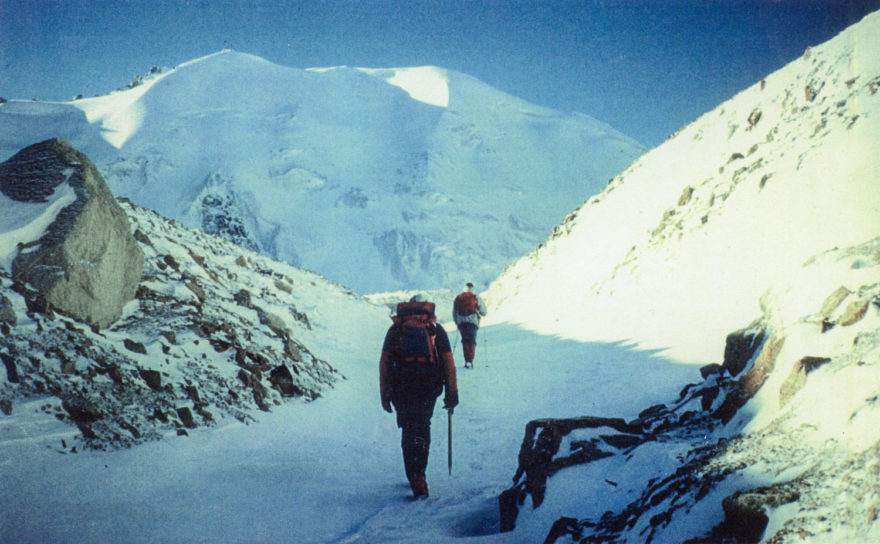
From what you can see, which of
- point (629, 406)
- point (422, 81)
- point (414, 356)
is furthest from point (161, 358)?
point (422, 81)

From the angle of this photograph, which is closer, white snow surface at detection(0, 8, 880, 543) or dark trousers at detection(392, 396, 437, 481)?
white snow surface at detection(0, 8, 880, 543)

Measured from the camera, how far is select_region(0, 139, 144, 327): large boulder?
20.9ft

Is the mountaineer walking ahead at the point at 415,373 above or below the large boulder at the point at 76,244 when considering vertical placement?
below

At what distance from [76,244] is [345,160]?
185ft

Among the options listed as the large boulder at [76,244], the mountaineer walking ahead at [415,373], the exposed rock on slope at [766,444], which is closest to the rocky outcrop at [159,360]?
the large boulder at [76,244]

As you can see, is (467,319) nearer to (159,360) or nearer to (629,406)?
(629,406)

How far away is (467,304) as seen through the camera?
1140 cm

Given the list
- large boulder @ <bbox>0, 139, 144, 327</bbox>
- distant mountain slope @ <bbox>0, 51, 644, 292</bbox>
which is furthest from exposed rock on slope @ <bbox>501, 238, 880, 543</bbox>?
distant mountain slope @ <bbox>0, 51, 644, 292</bbox>

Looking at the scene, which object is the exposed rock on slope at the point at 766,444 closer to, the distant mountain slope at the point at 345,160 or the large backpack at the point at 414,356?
the large backpack at the point at 414,356

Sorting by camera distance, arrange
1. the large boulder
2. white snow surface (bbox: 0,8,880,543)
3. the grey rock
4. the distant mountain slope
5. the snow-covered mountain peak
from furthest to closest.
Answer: the snow-covered mountain peak → the distant mountain slope → the large boulder → the grey rock → white snow surface (bbox: 0,8,880,543)

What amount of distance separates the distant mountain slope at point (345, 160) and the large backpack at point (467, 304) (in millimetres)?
33645

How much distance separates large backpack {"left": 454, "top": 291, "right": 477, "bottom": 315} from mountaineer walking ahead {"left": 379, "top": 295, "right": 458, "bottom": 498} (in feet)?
19.8

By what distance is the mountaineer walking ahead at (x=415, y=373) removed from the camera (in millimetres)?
5070

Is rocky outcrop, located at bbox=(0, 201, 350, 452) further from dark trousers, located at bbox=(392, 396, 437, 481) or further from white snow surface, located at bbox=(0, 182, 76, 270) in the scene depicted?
dark trousers, located at bbox=(392, 396, 437, 481)
